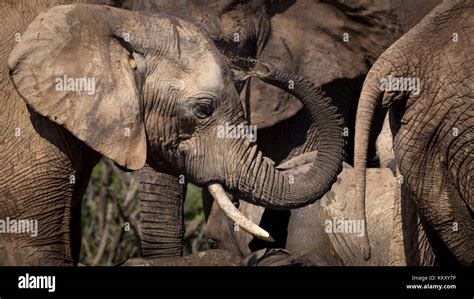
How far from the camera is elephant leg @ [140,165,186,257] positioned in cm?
745

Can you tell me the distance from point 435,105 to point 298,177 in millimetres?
542

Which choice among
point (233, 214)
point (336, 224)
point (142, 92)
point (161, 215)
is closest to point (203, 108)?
point (142, 92)

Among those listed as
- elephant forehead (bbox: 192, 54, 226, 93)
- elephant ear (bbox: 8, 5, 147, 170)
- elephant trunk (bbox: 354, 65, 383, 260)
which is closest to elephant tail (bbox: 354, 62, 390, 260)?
elephant trunk (bbox: 354, 65, 383, 260)

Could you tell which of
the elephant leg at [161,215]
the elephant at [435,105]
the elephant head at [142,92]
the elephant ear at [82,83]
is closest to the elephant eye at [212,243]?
the elephant leg at [161,215]

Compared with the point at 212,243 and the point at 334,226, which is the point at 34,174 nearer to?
the point at 334,226

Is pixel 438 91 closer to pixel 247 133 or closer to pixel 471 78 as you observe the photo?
pixel 471 78

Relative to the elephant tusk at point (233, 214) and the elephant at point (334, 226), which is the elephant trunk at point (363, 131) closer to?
the elephant tusk at point (233, 214)

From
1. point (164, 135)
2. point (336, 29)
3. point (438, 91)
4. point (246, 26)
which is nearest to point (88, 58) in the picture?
point (164, 135)

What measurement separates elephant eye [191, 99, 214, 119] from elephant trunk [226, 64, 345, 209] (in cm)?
19

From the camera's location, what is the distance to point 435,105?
257 inches

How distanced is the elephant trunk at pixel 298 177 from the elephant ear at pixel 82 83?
0.37m

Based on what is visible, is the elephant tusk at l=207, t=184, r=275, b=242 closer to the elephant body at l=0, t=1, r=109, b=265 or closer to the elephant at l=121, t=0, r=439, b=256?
the elephant body at l=0, t=1, r=109, b=265

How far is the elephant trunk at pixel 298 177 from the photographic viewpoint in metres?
6.30

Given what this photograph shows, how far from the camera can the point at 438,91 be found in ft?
21.5
